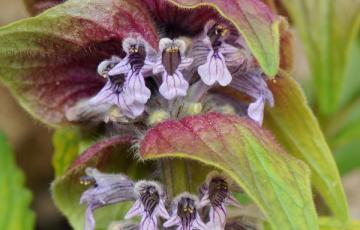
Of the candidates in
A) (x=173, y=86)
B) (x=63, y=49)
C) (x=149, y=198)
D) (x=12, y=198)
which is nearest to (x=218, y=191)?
(x=149, y=198)

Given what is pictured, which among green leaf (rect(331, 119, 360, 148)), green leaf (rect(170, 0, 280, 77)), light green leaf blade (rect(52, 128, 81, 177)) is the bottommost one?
green leaf (rect(331, 119, 360, 148))

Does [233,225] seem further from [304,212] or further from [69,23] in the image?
[69,23]

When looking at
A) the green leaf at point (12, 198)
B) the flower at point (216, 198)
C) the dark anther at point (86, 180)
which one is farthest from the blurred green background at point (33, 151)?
the flower at point (216, 198)

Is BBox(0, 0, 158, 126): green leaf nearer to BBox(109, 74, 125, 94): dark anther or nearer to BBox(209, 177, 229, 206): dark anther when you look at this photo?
BBox(109, 74, 125, 94): dark anther

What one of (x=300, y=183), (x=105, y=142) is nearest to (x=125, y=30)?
(x=105, y=142)

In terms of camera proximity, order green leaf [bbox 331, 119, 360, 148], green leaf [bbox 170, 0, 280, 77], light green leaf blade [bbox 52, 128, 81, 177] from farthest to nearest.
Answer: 1. green leaf [bbox 331, 119, 360, 148]
2. light green leaf blade [bbox 52, 128, 81, 177]
3. green leaf [bbox 170, 0, 280, 77]

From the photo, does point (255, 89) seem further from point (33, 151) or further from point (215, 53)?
point (33, 151)

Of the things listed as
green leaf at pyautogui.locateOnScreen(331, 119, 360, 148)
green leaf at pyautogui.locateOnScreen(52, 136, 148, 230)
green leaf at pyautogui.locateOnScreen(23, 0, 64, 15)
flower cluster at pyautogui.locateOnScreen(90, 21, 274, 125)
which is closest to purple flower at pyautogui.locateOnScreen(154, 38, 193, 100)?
flower cluster at pyautogui.locateOnScreen(90, 21, 274, 125)
